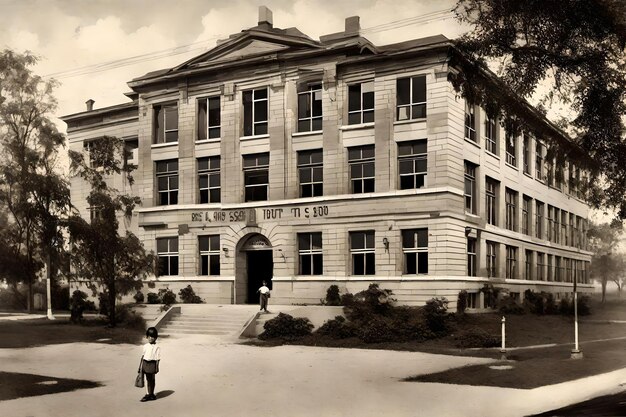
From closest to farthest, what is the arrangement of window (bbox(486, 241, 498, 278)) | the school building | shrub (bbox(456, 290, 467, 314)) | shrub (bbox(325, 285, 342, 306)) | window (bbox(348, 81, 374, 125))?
the school building → shrub (bbox(456, 290, 467, 314)) → window (bbox(486, 241, 498, 278)) → window (bbox(348, 81, 374, 125)) → shrub (bbox(325, 285, 342, 306))

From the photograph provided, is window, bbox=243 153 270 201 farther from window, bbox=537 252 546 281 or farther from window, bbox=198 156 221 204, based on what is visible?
window, bbox=537 252 546 281

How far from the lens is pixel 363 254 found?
12.0 metres

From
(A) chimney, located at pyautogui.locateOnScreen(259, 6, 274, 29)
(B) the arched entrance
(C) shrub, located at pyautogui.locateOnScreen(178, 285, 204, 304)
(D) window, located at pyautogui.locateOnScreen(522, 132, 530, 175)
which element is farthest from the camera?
(B) the arched entrance

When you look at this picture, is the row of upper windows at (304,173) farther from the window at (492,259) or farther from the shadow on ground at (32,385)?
the shadow on ground at (32,385)

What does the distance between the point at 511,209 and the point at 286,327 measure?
445cm

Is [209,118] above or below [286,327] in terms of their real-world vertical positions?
above

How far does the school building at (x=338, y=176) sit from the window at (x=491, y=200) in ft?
0.17

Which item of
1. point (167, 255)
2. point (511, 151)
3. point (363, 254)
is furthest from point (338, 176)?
point (167, 255)

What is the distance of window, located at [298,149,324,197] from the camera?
42.3 feet

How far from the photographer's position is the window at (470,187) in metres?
11.4

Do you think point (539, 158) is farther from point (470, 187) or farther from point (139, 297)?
point (139, 297)

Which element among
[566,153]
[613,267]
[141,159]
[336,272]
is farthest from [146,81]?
[613,267]

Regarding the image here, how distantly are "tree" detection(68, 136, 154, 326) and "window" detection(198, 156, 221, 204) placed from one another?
3.06 feet

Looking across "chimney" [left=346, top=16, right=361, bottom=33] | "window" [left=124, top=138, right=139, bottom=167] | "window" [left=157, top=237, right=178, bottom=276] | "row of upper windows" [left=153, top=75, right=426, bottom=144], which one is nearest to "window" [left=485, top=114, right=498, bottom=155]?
"row of upper windows" [left=153, top=75, right=426, bottom=144]
